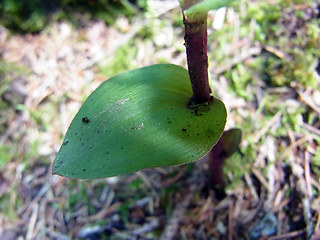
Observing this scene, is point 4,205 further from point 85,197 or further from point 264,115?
point 264,115

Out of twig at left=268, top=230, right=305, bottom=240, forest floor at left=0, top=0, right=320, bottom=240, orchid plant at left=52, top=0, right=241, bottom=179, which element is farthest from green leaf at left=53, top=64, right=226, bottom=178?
twig at left=268, top=230, right=305, bottom=240

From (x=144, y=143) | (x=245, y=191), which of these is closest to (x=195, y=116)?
(x=144, y=143)

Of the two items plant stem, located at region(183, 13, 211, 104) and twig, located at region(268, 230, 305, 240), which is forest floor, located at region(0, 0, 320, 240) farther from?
plant stem, located at region(183, 13, 211, 104)

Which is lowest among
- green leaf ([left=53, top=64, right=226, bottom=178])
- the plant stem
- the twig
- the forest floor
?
the twig

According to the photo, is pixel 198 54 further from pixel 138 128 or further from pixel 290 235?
pixel 290 235

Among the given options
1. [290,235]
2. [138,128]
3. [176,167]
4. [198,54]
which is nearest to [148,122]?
[138,128]

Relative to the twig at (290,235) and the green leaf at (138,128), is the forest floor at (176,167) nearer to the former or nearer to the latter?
the twig at (290,235)
